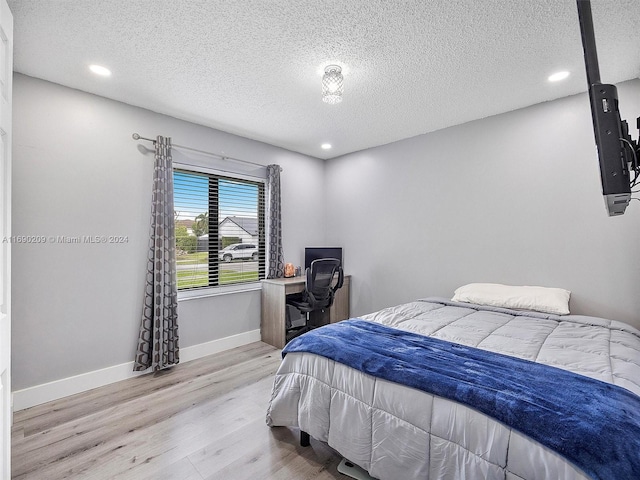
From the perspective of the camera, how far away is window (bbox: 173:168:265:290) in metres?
3.37

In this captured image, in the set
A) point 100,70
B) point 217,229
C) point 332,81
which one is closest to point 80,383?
point 217,229

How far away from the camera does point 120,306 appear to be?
9.36ft

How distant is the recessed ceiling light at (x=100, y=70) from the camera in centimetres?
230

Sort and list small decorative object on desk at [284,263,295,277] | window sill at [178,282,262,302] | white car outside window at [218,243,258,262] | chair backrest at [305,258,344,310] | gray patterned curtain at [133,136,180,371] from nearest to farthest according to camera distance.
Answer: gray patterned curtain at [133,136,180,371], window sill at [178,282,262,302], chair backrest at [305,258,344,310], white car outside window at [218,243,258,262], small decorative object on desk at [284,263,295,277]

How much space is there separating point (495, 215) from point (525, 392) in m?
2.31

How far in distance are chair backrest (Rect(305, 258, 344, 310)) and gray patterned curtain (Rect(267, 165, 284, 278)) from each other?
63 cm

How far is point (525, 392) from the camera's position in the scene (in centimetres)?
123

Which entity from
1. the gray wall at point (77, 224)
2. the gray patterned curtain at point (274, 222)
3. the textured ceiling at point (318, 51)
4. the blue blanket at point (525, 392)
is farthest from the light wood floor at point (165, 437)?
the textured ceiling at point (318, 51)

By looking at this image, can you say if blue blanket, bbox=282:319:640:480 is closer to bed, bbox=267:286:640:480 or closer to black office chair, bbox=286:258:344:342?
bed, bbox=267:286:640:480

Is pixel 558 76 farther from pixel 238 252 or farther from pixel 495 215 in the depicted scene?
pixel 238 252

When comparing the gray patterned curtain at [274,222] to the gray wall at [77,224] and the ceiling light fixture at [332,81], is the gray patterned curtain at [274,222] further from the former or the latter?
the ceiling light fixture at [332,81]

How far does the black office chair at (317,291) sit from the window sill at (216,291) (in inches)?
19.2

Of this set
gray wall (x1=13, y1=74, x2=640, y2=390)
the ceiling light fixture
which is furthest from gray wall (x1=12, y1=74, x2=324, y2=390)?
the ceiling light fixture

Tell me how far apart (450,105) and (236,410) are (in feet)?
10.7
